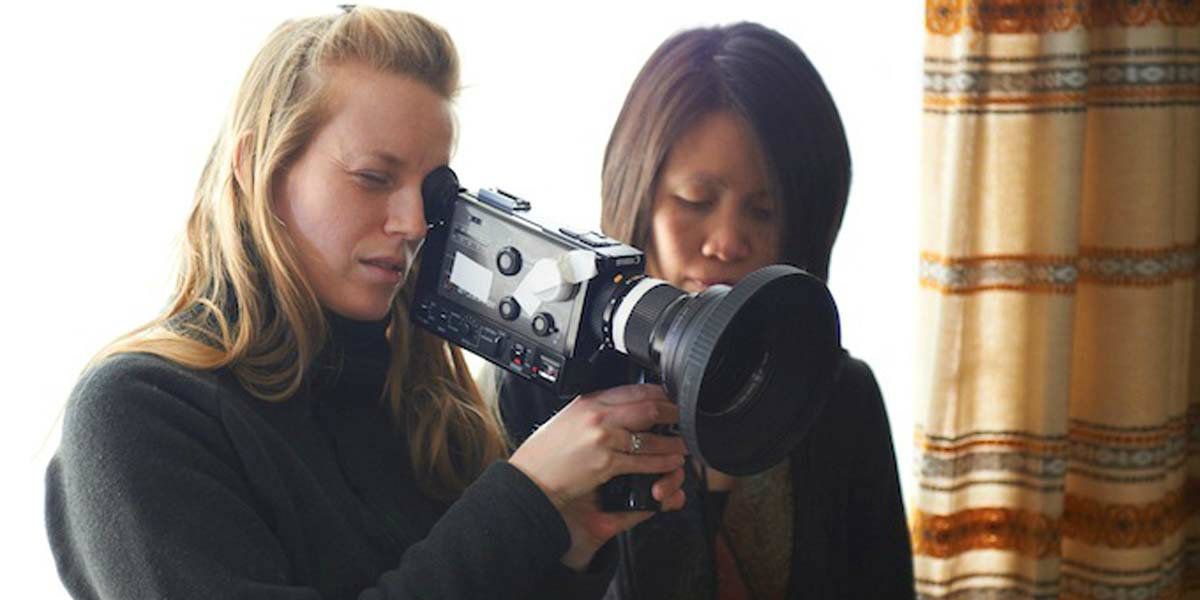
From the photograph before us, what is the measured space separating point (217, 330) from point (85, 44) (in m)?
0.51

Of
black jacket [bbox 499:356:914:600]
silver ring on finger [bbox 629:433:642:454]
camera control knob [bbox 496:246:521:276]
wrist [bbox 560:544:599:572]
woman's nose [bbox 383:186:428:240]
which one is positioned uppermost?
woman's nose [bbox 383:186:428:240]

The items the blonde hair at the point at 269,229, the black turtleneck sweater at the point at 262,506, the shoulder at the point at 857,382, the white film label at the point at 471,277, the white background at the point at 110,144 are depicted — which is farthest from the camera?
the shoulder at the point at 857,382

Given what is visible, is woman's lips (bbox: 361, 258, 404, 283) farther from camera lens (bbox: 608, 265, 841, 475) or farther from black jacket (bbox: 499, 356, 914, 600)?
black jacket (bbox: 499, 356, 914, 600)

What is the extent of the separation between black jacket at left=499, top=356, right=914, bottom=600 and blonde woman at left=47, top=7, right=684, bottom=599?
23cm

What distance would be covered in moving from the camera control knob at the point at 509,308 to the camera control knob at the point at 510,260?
22 mm

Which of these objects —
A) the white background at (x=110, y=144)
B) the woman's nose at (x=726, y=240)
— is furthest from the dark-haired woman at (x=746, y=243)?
the white background at (x=110, y=144)

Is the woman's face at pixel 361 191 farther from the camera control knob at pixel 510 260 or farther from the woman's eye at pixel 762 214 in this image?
the woman's eye at pixel 762 214

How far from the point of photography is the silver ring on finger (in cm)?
103

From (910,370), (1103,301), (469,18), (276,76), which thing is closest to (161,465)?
(276,76)

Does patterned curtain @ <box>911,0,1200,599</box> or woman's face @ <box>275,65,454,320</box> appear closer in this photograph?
woman's face @ <box>275,65,454,320</box>

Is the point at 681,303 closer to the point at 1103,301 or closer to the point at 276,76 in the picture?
the point at 276,76

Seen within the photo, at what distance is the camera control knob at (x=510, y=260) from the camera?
3.48 ft

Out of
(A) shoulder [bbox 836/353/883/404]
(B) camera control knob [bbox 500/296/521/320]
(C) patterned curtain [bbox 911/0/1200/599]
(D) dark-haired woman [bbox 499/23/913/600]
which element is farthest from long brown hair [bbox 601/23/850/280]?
(B) camera control knob [bbox 500/296/521/320]

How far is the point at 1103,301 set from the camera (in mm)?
1634
